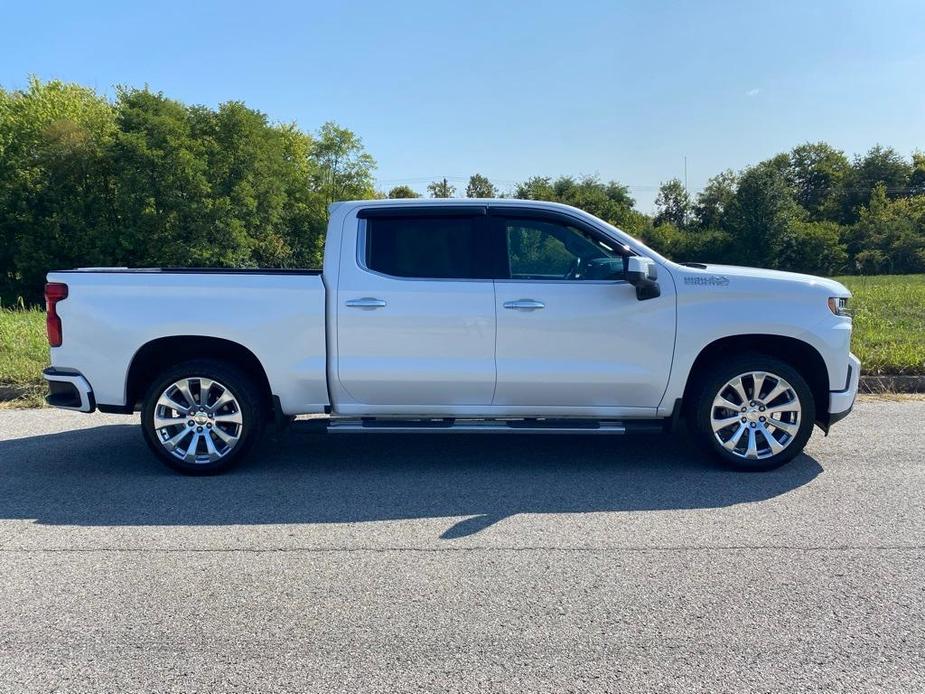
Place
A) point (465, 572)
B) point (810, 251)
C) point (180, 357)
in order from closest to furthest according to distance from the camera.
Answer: point (465, 572) → point (180, 357) → point (810, 251)

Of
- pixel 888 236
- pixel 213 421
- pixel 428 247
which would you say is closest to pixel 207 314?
pixel 213 421

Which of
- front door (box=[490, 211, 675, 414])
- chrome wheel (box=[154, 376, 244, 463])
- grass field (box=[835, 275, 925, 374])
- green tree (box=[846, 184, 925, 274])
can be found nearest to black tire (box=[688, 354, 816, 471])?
front door (box=[490, 211, 675, 414])

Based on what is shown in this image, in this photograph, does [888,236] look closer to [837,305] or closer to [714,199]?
[714,199]

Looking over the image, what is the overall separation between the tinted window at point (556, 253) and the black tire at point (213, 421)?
7.31ft

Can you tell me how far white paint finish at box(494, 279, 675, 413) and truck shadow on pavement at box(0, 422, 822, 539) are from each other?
712mm

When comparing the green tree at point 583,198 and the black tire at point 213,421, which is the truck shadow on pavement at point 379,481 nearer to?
the black tire at point 213,421

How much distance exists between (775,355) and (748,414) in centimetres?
57

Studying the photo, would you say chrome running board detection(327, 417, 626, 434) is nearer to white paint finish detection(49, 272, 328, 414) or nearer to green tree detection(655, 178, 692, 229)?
white paint finish detection(49, 272, 328, 414)

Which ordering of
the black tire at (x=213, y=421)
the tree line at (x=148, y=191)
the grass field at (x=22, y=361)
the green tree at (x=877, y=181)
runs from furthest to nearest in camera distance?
the green tree at (x=877, y=181), the tree line at (x=148, y=191), the grass field at (x=22, y=361), the black tire at (x=213, y=421)

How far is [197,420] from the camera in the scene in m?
5.46

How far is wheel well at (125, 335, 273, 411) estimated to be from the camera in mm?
5484

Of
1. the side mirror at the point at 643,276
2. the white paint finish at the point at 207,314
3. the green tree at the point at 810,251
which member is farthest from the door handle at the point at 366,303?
the green tree at the point at 810,251

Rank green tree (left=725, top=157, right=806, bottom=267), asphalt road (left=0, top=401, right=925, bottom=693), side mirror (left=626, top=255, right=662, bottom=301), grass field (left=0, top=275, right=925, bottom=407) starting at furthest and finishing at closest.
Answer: green tree (left=725, top=157, right=806, bottom=267) < grass field (left=0, top=275, right=925, bottom=407) < side mirror (left=626, top=255, right=662, bottom=301) < asphalt road (left=0, top=401, right=925, bottom=693)

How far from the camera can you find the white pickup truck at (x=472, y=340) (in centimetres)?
530
